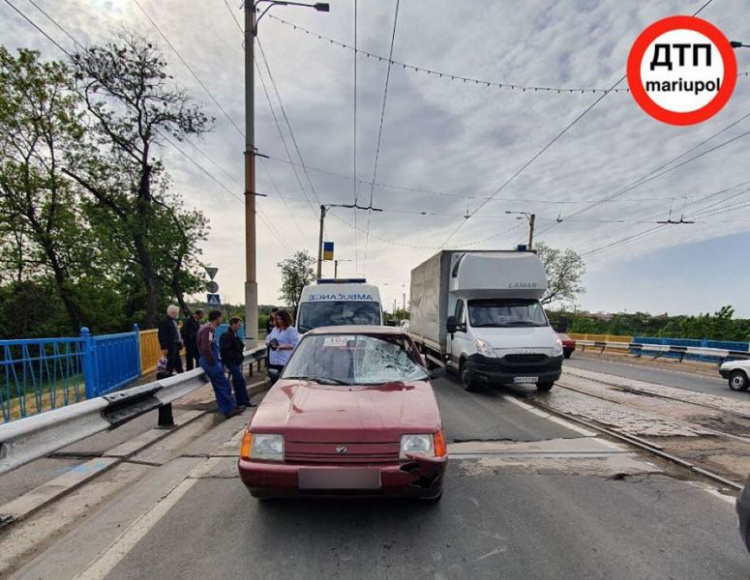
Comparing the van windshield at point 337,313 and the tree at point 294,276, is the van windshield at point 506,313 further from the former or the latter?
the tree at point 294,276

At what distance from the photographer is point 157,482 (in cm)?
373

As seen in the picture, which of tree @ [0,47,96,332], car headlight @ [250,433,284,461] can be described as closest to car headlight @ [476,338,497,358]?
car headlight @ [250,433,284,461]

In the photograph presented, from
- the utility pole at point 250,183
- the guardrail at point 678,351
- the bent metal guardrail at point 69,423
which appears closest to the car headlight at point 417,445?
the bent metal guardrail at point 69,423

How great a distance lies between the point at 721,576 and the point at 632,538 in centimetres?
50

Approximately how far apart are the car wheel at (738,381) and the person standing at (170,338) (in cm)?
1333

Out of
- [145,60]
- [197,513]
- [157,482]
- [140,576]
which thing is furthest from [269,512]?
[145,60]

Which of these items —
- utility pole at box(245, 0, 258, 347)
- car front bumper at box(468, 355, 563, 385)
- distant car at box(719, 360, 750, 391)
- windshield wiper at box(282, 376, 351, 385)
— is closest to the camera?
windshield wiper at box(282, 376, 351, 385)

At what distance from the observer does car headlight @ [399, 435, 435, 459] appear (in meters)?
2.77

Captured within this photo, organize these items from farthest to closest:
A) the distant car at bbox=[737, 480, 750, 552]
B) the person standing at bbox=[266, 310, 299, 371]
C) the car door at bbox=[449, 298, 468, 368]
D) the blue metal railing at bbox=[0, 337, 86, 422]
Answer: the car door at bbox=[449, 298, 468, 368] → the person standing at bbox=[266, 310, 299, 371] → the blue metal railing at bbox=[0, 337, 86, 422] → the distant car at bbox=[737, 480, 750, 552]

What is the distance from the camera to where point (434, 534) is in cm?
→ 279

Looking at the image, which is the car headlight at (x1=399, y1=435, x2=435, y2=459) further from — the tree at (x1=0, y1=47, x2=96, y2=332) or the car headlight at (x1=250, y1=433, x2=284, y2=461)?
the tree at (x1=0, y1=47, x2=96, y2=332)

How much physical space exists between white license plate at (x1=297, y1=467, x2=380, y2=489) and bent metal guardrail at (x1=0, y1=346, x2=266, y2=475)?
2.02 m

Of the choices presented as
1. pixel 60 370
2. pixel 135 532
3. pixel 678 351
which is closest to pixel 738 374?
pixel 678 351

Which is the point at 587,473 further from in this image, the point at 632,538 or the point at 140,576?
the point at 140,576
